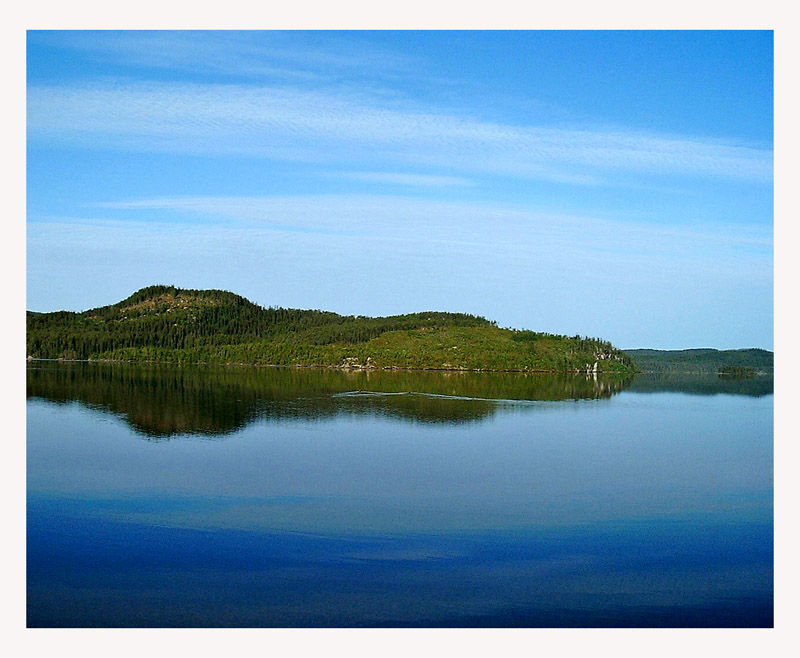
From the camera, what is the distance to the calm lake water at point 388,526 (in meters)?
10.8

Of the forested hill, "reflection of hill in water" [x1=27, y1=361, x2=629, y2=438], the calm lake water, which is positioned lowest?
the calm lake water

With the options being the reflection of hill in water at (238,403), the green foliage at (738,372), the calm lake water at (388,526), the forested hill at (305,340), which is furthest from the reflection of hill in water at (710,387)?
the calm lake water at (388,526)

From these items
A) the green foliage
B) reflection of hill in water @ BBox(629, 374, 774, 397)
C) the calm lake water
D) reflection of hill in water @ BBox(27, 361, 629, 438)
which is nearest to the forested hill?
the green foliage

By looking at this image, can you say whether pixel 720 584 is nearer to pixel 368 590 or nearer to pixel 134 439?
pixel 368 590

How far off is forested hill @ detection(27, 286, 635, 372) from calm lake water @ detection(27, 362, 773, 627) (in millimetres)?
91931

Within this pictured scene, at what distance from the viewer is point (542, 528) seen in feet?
49.7

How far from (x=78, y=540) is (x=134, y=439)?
12.6 metres

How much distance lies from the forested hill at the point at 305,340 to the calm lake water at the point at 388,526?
91.9 m

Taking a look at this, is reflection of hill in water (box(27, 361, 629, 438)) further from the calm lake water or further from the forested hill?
the forested hill

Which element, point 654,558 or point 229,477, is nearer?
point 654,558

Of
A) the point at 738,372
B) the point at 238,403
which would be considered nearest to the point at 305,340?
the point at 738,372

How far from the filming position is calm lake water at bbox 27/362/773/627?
10.8 metres

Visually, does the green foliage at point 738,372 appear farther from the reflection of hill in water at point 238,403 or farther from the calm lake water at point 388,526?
the calm lake water at point 388,526
